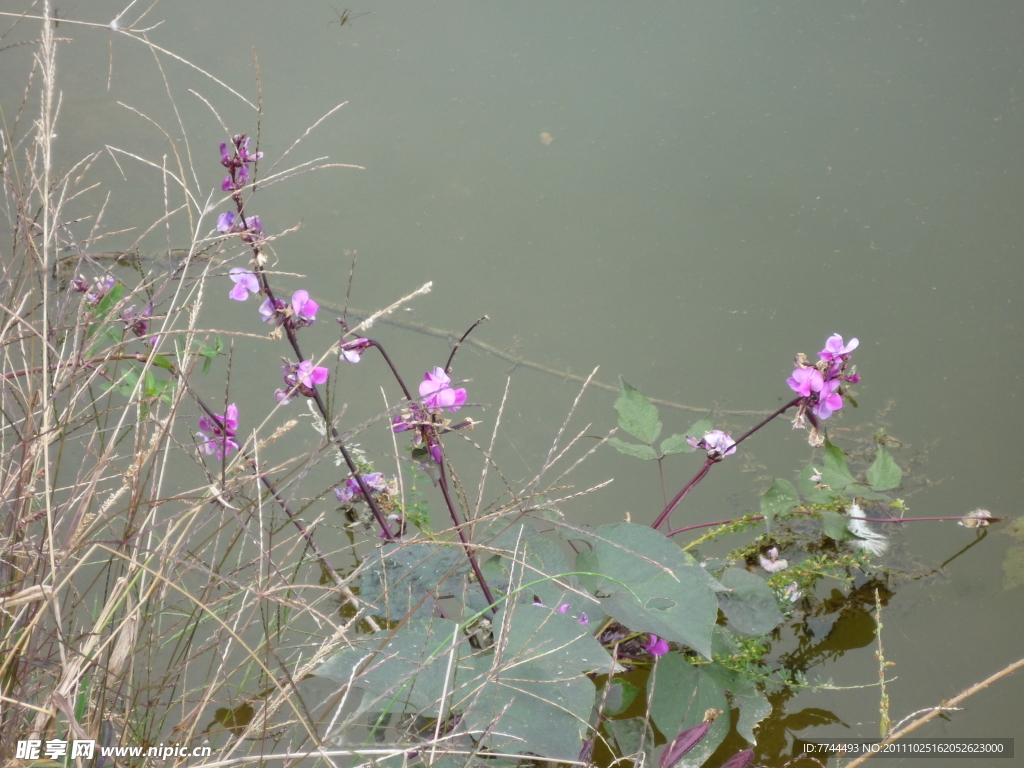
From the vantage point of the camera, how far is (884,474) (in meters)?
1.25

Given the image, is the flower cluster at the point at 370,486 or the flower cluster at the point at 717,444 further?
the flower cluster at the point at 370,486

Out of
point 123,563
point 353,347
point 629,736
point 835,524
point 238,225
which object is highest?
point 238,225

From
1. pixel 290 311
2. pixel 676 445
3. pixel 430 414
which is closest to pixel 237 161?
pixel 290 311

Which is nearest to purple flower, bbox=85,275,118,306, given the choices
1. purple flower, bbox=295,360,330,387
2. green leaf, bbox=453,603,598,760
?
purple flower, bbox=295,360,330,387

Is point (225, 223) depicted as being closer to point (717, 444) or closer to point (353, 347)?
point (353, 347)

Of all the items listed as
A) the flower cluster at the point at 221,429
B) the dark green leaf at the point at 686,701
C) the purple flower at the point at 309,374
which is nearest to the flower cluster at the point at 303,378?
the purple flower at the point at 309,374

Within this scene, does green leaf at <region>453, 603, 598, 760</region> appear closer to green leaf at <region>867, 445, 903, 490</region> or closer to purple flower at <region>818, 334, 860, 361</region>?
purple flower at <region>818, 334, 860, 361</region>

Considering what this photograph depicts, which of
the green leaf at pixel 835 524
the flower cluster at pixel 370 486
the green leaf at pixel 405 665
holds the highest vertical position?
the green leaf at pixel 835 524

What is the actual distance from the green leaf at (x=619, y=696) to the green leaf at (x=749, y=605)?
177 mm

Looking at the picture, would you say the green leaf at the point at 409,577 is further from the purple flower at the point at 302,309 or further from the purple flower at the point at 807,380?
the purple flower at the point at 807,380

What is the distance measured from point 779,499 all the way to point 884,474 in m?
0.18

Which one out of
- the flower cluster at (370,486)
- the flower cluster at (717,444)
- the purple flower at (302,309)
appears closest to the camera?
the purple flower at (302,309)

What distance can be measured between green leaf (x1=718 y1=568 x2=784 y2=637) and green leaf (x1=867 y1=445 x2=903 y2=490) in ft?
0.94

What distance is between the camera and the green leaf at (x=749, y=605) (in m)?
1.09
